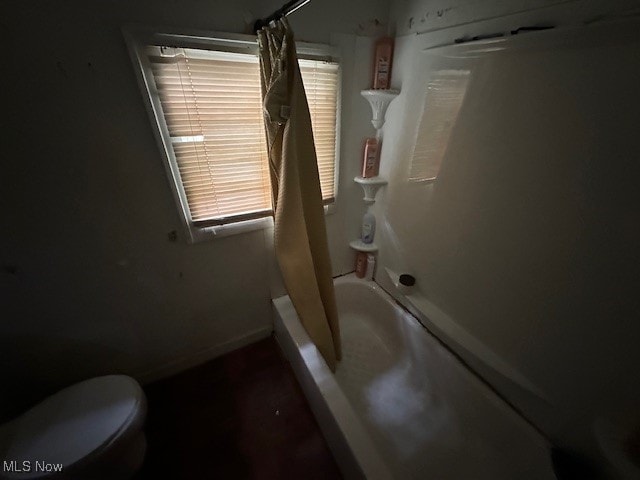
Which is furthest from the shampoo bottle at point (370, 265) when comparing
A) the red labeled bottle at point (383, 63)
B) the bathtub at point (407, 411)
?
the red labeled bottle at point (383, 63)

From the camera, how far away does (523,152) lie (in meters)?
0.78

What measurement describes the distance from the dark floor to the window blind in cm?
94

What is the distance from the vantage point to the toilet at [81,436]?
76cm

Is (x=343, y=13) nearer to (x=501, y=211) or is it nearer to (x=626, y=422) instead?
(x=501, y=211)

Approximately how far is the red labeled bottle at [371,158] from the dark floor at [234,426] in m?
1.25

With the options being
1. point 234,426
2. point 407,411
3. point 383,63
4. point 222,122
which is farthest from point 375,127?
point 234,426

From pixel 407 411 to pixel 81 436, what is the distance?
4.36 feet

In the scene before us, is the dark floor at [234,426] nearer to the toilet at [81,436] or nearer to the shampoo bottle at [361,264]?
the toilet at [81,436]

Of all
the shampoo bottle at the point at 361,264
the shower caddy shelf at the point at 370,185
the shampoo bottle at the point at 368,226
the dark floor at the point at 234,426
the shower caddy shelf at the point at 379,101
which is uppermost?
the shower caddy shelf at the point at 379,101

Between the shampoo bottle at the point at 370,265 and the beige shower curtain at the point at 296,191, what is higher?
the beige shower curtain at the point at 296,191

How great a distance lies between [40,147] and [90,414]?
0.96 metres

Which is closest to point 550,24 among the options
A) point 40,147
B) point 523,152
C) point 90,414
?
point 523,152

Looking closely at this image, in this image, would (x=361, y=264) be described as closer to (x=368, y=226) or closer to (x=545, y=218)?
(x=368, y=226)

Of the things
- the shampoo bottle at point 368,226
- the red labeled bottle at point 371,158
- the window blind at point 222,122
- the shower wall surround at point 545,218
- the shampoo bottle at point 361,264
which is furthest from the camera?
the shampoo bottle at point 361,264
